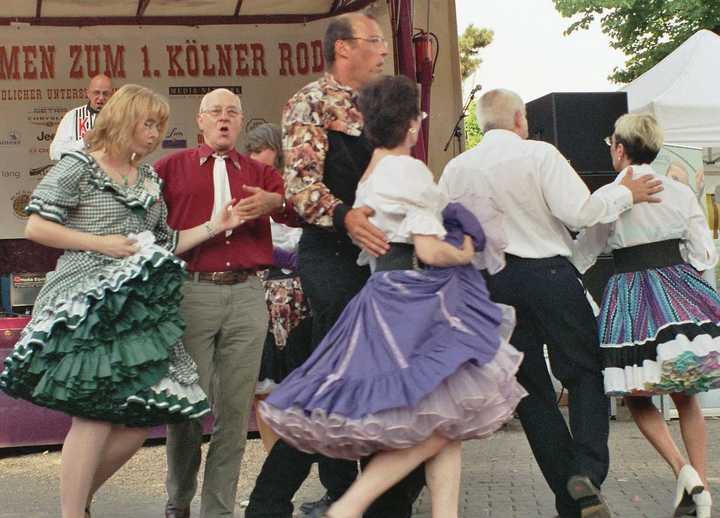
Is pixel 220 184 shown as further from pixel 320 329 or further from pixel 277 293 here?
pixel 277 293

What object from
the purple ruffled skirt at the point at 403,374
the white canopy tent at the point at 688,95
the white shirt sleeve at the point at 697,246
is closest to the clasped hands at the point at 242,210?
the purple ruffled skirt at the point at 403,374

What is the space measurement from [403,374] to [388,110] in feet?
3.44

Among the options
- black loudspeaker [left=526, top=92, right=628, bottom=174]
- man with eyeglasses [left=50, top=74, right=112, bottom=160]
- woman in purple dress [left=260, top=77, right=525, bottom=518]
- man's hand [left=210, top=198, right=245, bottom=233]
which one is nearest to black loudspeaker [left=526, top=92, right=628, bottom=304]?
black loudspeaker [left=526, top=92, right=628, bottom=174]

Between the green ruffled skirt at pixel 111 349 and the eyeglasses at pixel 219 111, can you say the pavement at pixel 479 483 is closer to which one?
the green ruffled skirt at pixel 111 349

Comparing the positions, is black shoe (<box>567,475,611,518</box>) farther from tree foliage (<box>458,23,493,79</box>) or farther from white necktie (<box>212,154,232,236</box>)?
tree foliage (<box>458,23,493,79</box>)

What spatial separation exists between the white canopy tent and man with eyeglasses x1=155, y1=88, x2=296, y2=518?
8151mm

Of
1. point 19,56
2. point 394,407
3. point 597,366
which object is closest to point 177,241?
point 394,407

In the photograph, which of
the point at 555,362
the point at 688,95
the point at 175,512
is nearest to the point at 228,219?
the point at 175,512

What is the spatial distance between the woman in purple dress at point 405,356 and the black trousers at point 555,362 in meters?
0.92

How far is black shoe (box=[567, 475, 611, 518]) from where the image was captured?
569 cm

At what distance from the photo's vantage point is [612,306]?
643 centimetres

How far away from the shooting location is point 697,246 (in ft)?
21.3

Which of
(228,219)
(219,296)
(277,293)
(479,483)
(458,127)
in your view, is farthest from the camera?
(458,127)

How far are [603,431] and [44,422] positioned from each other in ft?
15.0
